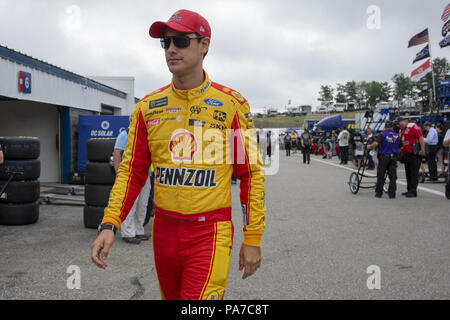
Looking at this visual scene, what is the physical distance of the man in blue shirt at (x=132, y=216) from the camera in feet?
20.6

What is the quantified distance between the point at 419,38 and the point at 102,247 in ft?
88.4

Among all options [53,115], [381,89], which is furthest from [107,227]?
[381,89]

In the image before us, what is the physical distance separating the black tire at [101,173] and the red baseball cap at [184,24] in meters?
5.00

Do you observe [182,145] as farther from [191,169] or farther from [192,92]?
[192,92]

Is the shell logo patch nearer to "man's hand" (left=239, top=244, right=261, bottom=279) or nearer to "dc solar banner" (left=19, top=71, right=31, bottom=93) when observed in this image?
"man's hand" (left=239, top=244, right=261, bottom=279)

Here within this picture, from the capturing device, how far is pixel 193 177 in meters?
2.34

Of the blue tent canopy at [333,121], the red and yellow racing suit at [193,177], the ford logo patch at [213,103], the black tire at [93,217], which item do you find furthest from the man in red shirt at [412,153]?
the blue tent canopy at [333,121]

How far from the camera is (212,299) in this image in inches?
85.3

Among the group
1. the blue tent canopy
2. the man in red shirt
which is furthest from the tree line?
the man in red shirt

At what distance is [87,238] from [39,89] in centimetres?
648

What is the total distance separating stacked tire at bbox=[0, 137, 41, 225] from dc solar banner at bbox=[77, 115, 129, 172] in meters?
4.28

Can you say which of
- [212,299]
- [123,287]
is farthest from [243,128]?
[123,287]

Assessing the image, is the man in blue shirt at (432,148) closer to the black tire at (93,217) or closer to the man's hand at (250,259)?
the black tire at (93,217)
